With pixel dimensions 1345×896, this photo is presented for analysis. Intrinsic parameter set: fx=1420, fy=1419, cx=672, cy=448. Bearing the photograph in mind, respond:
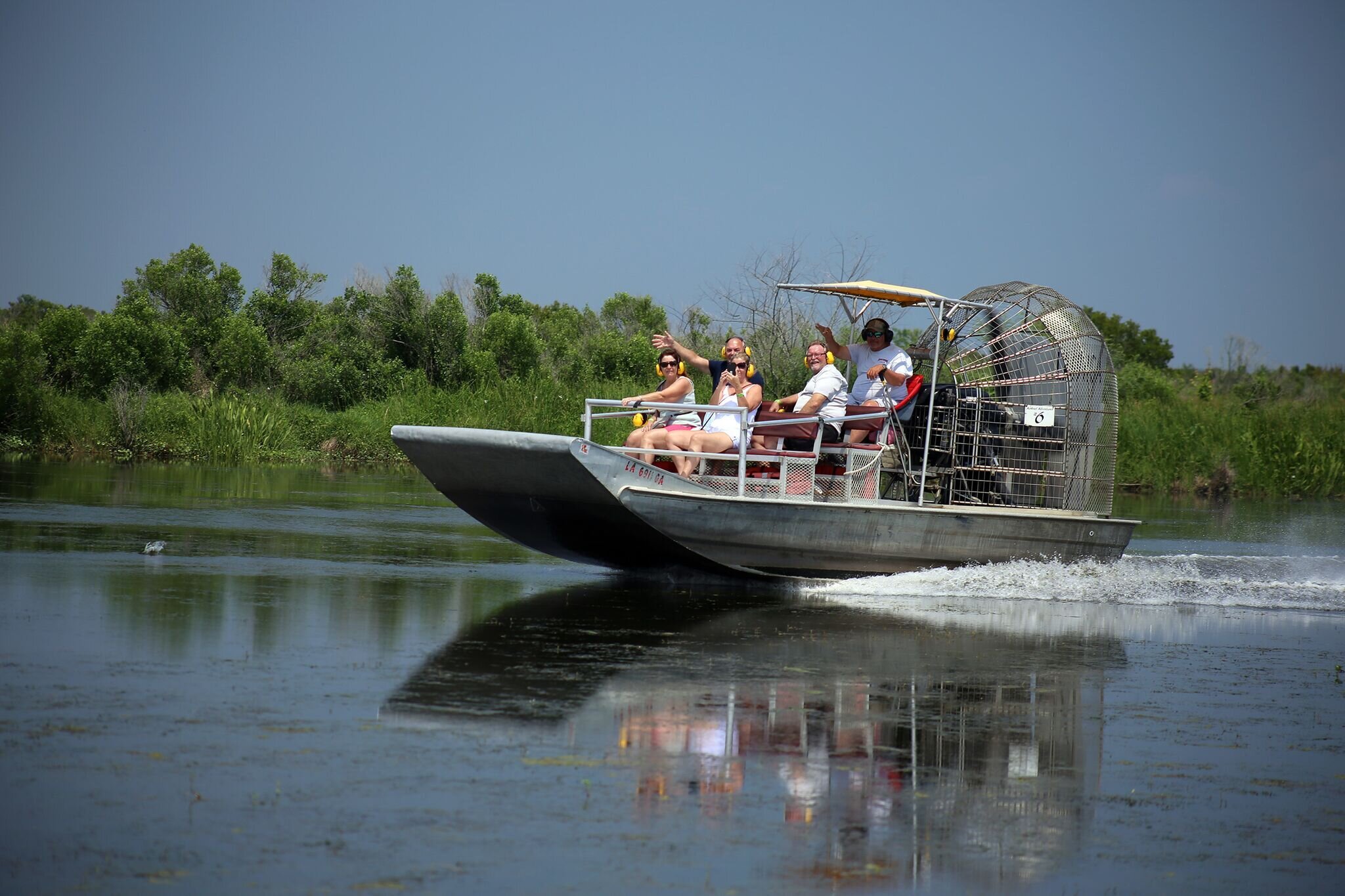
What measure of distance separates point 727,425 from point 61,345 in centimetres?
2844

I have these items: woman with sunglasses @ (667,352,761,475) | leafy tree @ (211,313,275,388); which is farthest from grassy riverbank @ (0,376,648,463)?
woman with sunglasses @ (667,352,761,475)

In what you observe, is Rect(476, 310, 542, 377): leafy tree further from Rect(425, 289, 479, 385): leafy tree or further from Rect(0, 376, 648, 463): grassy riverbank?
Rect(0, 376, 648, 463): grassy riverbank

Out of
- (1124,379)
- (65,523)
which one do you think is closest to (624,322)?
(1124,379)

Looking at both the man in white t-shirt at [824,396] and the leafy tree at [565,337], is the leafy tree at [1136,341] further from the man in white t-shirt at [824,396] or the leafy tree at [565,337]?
the man in white t-shirt at [824,396]

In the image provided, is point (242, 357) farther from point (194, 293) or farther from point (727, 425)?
point (727, 425)

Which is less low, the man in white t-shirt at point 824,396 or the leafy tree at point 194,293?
the leafy tree at point 194,293

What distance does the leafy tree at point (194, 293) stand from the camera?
4419 centimetres

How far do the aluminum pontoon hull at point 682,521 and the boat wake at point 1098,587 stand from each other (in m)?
0.15

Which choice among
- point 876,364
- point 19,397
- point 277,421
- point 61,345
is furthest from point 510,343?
point 876,364

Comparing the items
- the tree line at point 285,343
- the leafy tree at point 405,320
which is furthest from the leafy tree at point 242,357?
the leafy tree at point 405,320

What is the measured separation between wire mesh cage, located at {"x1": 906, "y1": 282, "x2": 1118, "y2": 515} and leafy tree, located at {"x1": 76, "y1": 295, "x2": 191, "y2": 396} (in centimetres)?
2680

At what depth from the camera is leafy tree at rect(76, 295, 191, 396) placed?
36.3m

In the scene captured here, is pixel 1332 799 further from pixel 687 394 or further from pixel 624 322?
pixel 624 322

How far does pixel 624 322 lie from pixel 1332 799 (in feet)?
199
